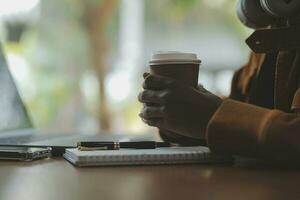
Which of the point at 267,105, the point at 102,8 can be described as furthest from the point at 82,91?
the point at 267,105

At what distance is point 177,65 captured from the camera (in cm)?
84

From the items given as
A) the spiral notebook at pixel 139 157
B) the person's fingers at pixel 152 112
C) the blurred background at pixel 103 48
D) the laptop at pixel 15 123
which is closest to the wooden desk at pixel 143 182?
the spiral notebook at pixel 139 157

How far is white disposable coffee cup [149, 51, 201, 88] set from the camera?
84 cm

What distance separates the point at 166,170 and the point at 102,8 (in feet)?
7.97

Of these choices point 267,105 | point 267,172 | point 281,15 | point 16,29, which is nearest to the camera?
point 267,172

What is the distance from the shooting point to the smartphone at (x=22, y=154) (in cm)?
82

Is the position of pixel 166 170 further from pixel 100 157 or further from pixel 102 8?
pixel 102 8

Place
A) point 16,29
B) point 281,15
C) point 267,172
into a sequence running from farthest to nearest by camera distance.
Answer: point 16,29 → point 281,15 → point 267,172

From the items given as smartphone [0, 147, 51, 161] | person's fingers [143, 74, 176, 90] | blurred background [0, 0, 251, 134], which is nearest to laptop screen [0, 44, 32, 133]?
smartphone [0, 147, 51, 161]

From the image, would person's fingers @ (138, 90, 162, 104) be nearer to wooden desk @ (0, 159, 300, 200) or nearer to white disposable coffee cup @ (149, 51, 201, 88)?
white disposable coffee cup @ (149, 51, 201, 88)

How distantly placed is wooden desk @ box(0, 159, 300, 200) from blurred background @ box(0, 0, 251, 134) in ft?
7.45

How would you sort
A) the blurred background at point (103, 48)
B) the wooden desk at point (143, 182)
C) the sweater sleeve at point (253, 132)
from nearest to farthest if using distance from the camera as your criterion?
the wooden desk at point (143, 182), the sweater sleeve at point (253, 132), the blurred background at point (103, 48)

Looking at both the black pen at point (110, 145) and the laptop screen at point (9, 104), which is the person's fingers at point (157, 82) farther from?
the laptop screen at point (9, 104)

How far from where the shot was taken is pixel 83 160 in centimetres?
76
